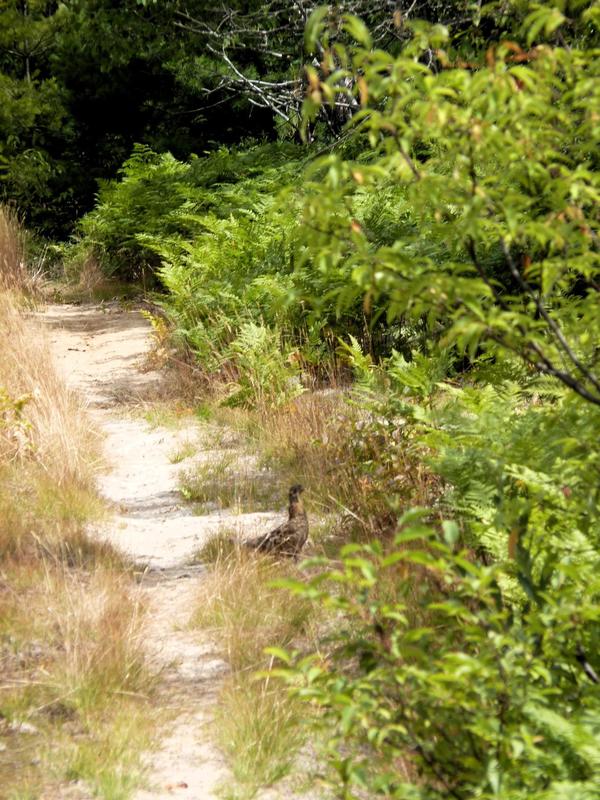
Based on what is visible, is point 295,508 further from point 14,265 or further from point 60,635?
point 14,265

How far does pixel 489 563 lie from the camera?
13.3 ft

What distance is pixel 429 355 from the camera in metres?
7.29

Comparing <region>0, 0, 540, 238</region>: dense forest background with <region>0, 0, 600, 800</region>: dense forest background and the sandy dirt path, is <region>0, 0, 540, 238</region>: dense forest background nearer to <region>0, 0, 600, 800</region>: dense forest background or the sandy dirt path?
<region>0, 0, 600, 800</region>: dense forest background

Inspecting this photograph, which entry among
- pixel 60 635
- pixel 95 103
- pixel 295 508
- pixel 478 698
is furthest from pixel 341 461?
pixel 95 103

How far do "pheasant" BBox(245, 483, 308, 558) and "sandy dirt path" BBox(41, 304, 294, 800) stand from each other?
38 cm

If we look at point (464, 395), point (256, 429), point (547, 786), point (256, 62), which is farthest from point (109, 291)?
point (547, 786)

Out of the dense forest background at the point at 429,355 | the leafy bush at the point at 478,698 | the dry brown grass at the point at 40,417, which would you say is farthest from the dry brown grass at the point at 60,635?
the leafy bush at the point at 478,698

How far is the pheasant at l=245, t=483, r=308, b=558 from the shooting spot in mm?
4797

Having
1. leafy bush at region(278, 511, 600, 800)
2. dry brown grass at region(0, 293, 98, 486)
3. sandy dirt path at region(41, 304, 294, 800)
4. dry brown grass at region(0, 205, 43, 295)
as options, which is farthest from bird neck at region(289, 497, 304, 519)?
dry brown grass at region(0, 205, 43, 295)

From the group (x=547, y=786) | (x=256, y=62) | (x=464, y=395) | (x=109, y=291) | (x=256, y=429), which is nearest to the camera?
(x=547, y=786)

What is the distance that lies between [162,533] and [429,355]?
8.58 ft

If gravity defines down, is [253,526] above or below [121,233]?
below

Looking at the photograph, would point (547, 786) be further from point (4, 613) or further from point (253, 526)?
point (253, 526)

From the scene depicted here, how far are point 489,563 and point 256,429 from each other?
3195 millimetres
